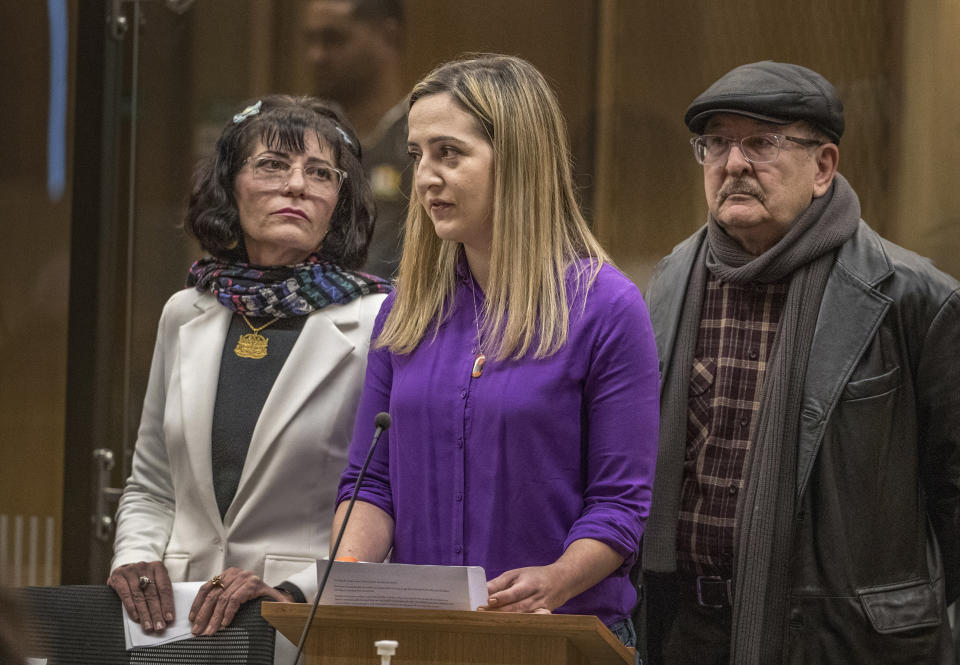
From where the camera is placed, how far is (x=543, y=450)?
2.30 m

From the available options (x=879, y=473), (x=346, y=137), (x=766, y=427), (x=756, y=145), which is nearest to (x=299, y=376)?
(x=346, y=137)

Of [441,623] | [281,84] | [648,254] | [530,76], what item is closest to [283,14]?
[281,84]

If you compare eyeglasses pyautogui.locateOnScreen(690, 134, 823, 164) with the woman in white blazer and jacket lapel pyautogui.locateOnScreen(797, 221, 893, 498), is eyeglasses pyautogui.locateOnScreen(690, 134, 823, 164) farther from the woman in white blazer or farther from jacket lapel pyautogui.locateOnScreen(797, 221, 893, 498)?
the woman in white blazer

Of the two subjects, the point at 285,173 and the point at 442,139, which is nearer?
the point at 442,139

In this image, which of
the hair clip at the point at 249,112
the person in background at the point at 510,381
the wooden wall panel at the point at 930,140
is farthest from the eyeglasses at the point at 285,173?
Result: the wooden wall panel at the point at 930,140

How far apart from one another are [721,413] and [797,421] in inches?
7.0

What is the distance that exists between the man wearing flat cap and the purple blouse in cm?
59

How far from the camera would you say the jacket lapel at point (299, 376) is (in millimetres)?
2869

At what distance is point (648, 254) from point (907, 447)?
1.27m

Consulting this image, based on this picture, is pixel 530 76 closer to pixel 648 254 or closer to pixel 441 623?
pixel 441 623

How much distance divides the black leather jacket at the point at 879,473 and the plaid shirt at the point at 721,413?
0.44 ft

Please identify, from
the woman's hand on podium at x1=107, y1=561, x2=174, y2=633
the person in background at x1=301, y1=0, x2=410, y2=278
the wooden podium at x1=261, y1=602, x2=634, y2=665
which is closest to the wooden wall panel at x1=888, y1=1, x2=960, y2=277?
the person in background at x1=301, y1=0, x2=410, y2=278

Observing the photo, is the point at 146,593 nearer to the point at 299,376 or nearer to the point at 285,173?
the point at 299,376

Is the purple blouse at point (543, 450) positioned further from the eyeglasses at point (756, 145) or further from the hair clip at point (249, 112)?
the hair clip at point (249, 112)
